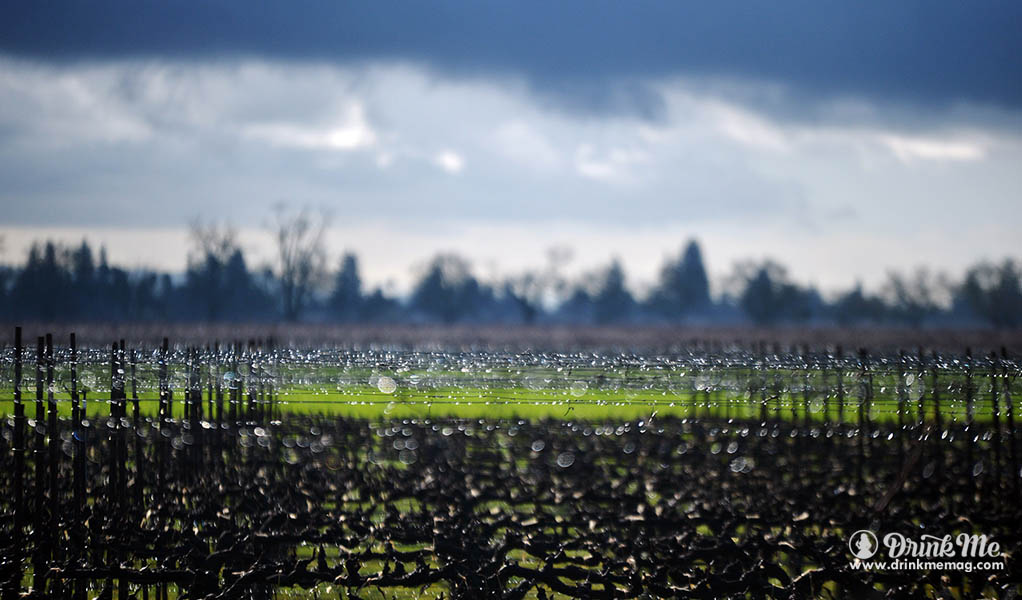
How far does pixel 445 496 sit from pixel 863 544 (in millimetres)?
4916

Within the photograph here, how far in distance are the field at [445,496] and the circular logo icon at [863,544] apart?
0.48 ft

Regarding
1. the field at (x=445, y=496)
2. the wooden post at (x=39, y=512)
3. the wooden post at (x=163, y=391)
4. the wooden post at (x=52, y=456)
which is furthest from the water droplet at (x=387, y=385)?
the wooden post at (x=39, y=512)

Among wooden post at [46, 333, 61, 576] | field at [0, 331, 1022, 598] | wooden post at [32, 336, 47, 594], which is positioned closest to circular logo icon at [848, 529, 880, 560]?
field at [0, 331, 1022, 598]

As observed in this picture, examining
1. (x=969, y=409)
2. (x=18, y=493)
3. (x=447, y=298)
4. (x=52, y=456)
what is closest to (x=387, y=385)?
(x=52, y=456)

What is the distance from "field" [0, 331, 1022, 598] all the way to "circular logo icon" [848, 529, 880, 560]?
15cm

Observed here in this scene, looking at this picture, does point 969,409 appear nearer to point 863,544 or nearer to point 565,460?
point 863,544

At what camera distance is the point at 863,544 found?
1153cm

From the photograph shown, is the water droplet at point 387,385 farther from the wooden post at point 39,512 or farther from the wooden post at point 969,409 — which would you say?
the wooden post at point 969,409

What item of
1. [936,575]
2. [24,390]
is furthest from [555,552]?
[24,390]

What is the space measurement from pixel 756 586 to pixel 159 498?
639 cm

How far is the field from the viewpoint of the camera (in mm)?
10734

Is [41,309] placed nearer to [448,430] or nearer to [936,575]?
[448,430]

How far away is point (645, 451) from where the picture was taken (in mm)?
17203

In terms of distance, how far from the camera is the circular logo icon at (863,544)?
11.4 metres
